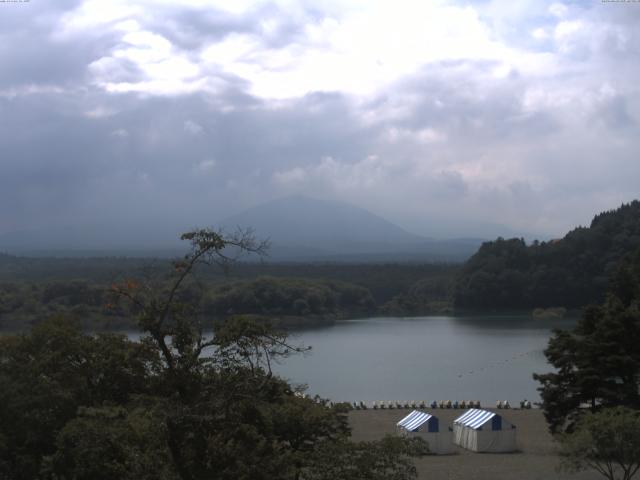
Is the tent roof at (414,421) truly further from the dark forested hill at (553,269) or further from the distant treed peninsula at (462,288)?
the dark forested hill at (553,269)

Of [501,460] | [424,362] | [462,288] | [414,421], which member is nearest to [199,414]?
[501,460]

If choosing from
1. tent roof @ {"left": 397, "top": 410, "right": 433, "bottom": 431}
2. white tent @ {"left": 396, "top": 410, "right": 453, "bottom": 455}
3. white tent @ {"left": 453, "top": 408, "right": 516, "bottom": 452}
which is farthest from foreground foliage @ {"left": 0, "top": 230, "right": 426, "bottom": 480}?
white tent @ {"left": 453, "top": 408, "right": 516, "bottom": 452}

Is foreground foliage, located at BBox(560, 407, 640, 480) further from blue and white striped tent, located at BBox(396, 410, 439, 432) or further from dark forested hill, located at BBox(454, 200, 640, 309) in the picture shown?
dark forested hill, located at BBox(454, 200, 640, 309)

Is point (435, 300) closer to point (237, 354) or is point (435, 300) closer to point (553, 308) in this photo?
point (553, 308)

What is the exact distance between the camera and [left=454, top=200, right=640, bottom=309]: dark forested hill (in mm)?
56125

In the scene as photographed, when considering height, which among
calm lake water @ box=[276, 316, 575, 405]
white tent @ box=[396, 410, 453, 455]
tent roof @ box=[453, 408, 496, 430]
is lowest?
calm lake water @ box=[276, 316, 575, 405]

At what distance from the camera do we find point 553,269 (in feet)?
188

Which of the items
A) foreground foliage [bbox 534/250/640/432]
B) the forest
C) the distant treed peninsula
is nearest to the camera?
foreground foliage [bbox 534/250/640/432]

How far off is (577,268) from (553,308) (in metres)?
3.63

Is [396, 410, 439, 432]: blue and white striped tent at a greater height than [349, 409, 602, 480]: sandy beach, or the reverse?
[396, 410, 439, 432]: blue and white striped tent

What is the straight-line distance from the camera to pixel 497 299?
58375mm

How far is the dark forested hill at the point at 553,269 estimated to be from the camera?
184 feet

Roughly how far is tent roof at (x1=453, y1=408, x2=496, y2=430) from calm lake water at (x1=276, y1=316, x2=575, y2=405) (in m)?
6.74

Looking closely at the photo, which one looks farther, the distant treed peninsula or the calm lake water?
the distant treed peninsula
